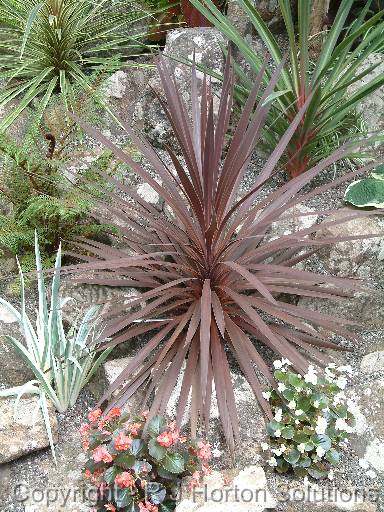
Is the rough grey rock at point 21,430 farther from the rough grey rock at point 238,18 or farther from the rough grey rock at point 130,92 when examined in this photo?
the rough grey rock at point 238,18

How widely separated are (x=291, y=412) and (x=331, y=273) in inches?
33.3

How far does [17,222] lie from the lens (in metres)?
2.94

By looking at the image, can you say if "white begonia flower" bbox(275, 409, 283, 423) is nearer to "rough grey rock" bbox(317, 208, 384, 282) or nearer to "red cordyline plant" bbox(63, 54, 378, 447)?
"red cordyline plant" bbox(63, 54, 378, 447)

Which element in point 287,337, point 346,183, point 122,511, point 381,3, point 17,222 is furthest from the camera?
point 381,3

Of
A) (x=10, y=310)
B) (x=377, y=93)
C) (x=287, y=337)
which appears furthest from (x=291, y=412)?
(x=377, y=93)

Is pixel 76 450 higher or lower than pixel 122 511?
higher

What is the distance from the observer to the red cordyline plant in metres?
2.47

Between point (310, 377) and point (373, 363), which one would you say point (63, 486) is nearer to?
point (310, 377)

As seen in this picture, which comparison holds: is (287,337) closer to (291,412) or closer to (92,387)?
(291,412)

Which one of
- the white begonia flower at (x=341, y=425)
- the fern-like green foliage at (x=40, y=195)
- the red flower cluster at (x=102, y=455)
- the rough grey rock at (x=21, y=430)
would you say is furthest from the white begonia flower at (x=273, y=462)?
the fern-like green foliage at (x=40, y=195)

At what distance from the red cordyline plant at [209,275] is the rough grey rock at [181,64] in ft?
2.53

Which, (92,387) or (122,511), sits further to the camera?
(92,387)

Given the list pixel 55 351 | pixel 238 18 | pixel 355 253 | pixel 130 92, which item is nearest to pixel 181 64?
pixel 130 92

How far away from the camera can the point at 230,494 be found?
2.27 m
